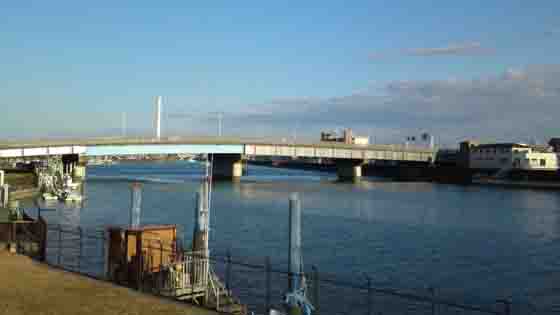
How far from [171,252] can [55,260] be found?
14.5 meters

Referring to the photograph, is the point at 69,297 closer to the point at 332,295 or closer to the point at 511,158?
the point at 332,295

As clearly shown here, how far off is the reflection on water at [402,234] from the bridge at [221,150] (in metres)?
26.1

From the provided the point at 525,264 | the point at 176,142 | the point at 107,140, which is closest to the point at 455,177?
the point at 176,142

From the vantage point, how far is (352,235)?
5212 cm

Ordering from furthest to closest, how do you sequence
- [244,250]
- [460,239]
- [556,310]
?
1. [460,239]
2. [244,250]
3. [556,310]

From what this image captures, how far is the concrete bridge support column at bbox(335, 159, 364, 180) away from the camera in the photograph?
524 feet

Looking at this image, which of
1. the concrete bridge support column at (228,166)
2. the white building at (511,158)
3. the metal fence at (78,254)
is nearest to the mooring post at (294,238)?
the metal fence at (78,254)

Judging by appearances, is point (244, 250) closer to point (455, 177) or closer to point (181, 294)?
point (181, 294)

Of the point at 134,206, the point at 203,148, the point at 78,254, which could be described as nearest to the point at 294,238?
the point at 134,206

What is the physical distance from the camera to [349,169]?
534 feet

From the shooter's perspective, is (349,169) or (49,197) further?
(349,169)

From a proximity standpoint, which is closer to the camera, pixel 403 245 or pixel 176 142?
pixel 403 245

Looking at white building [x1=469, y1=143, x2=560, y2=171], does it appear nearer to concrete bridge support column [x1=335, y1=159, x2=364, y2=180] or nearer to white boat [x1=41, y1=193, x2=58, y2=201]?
concrete bridge support column [x1=335, y1=159, x2=364, y2=180]

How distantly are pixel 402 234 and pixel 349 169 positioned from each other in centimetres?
10976
